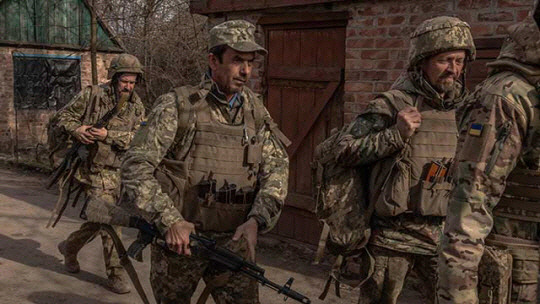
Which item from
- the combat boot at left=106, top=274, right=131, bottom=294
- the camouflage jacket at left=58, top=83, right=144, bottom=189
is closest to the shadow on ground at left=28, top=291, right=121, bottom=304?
the combat boot at left=106, top=274, right=131, bottom=294

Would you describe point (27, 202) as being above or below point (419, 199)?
below

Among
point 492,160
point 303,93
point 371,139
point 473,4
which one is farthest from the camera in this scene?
point 303,93

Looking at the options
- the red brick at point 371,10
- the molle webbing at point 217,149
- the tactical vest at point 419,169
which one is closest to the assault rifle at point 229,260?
the molle webbing at point 217,149

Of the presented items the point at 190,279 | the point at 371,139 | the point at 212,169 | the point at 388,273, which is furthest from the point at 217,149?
the point at 388,273

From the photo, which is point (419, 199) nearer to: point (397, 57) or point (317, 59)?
point (397, 57)

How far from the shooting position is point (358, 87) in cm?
539

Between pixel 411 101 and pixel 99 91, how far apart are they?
3.40 m

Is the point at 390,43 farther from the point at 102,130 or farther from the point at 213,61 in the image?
Answer: the point at 102,130

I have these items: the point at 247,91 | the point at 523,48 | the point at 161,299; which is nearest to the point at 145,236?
the point at 161,299

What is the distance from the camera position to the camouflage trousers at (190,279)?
3.22 metres

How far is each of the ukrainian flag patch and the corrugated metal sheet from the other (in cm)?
1416

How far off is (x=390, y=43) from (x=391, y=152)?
2132 mm

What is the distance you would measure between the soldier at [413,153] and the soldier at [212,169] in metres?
0.60

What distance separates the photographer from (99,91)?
5648mm
